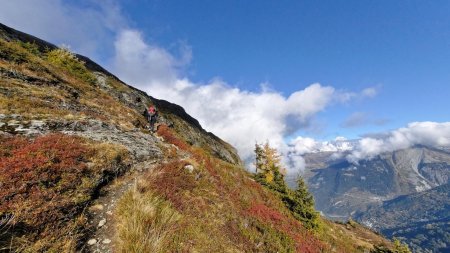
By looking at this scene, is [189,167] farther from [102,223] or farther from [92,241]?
[92,241]

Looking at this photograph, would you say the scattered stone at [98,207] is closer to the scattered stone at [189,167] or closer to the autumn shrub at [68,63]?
the scattered stone at [189,167]

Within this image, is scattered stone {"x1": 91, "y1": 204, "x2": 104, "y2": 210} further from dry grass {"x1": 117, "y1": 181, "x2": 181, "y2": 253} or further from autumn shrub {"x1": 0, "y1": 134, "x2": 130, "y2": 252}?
dry grass {"x1": 117, "y1": 181, "x2": 181, "y2": 253}

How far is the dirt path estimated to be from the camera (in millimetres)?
7676

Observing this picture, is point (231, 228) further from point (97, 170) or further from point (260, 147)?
point (260, 147)

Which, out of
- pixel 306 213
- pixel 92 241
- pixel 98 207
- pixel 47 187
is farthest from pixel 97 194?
pixel 306 213

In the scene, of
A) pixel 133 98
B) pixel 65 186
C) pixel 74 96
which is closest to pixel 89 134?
pixel 65 186

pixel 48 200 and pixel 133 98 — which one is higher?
pixel 133 98

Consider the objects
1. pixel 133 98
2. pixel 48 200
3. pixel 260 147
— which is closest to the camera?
pixel 48 200

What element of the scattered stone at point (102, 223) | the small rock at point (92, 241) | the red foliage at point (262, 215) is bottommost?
the small rock at point (92, 241)

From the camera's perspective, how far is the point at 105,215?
363 inches

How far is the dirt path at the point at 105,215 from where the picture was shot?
25.2ft

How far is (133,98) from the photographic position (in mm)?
47844

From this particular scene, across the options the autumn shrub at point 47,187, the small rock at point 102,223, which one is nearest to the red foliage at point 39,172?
the autumn shrub at point 47,187

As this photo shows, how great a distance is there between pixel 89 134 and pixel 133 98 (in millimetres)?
33143
